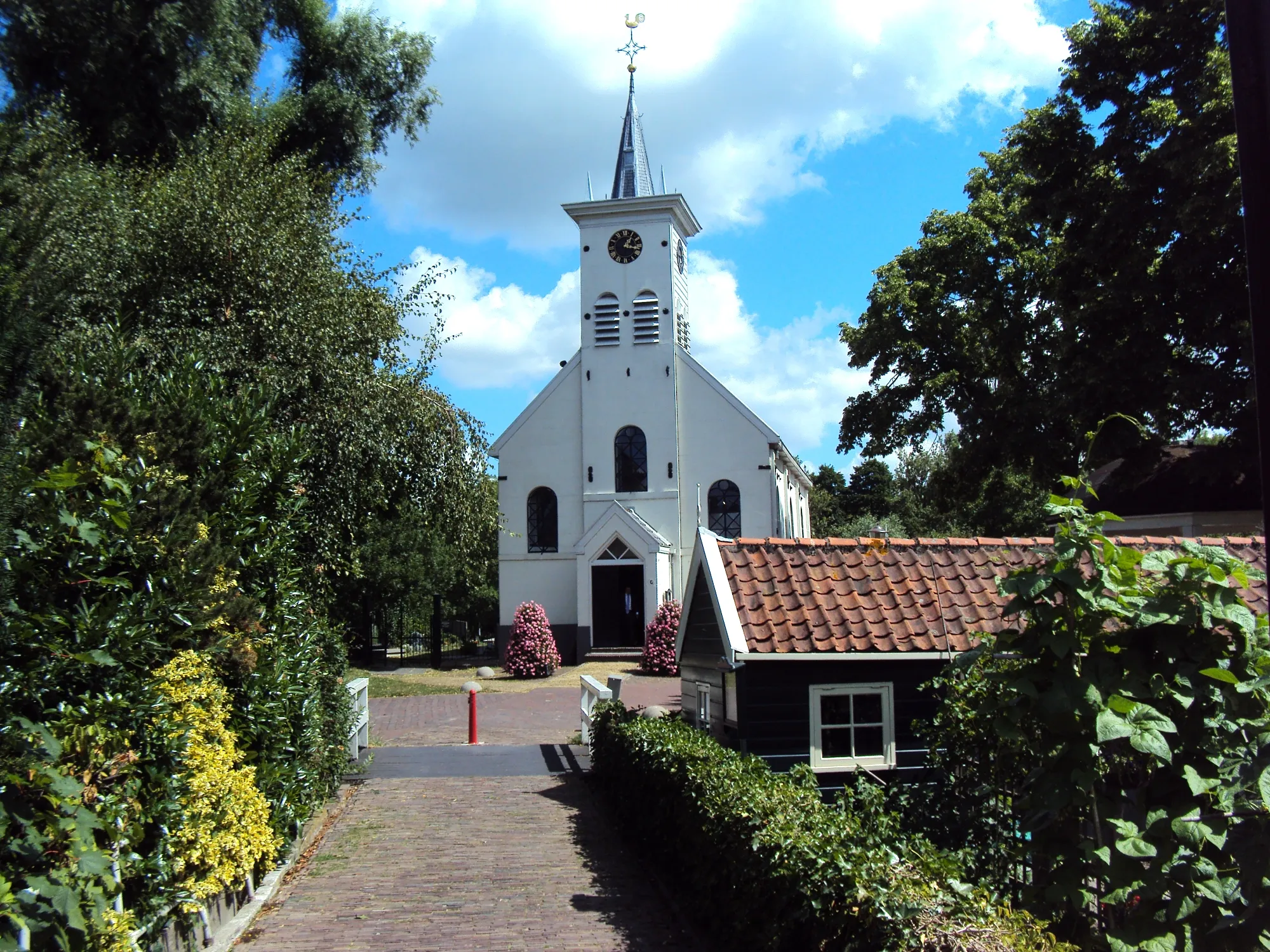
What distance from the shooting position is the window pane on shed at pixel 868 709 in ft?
32.0

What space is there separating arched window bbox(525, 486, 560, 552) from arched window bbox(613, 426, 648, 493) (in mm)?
2161

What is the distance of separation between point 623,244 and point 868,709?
84.5 ft

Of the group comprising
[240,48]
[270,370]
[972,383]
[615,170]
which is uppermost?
[615,170]

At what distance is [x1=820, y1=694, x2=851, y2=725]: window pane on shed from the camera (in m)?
9.72

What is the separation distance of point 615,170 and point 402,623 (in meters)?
Answer: 16.7

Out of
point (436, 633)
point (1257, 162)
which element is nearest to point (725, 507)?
point (436, 633)

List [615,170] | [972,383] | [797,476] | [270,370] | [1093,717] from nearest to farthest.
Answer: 1. [1093,717]
2. [270,370]
3. [972,383]
4. [615,170]
5. [797,476]

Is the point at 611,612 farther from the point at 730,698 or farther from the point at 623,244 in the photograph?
the point at 730,698

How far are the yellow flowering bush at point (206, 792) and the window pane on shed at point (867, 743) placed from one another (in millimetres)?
5041

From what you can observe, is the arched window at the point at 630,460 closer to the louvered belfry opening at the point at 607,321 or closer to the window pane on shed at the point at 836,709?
the louvered belfry opening at the point at 607,321

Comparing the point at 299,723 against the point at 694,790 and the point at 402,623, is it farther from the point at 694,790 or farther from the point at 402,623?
the point at 402,623

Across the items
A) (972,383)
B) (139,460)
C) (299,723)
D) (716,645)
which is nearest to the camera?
(139,460)

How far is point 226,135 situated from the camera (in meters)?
14.5

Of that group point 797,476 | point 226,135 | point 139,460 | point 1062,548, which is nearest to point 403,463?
point 226,135
